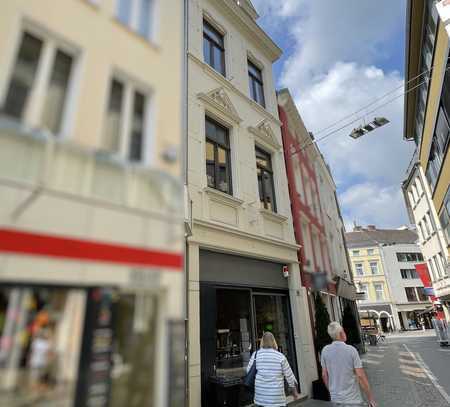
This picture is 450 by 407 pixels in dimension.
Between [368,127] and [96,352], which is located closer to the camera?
[96,352]

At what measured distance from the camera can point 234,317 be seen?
19.6 feet

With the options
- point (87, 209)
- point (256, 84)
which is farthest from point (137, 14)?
point (256, 84)

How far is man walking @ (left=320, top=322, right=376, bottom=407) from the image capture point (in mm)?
3507

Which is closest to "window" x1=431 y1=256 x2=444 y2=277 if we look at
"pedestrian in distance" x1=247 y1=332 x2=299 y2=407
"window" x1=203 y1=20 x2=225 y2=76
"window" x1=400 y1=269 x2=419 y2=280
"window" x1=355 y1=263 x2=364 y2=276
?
"window" x1=355 y1=263 x2=364 y2=276

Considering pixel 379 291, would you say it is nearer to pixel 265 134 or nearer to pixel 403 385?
pixel 403 385

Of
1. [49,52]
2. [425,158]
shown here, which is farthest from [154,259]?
[425,158]

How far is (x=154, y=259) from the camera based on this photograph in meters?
1.05

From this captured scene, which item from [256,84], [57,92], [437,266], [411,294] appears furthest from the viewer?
[411,294]

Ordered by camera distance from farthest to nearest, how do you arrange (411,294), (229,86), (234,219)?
(411,294)
(229,86)
(234,219)

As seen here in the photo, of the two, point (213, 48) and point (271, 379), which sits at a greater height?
point (213, 48)

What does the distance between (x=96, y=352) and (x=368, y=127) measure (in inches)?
334

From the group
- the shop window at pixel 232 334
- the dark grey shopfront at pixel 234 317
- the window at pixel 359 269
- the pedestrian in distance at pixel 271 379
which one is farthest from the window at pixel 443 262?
the window at pixel 359 269

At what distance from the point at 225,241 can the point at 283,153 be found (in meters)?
4.63

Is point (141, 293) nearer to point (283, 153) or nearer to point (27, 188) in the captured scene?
point (27, 188)
